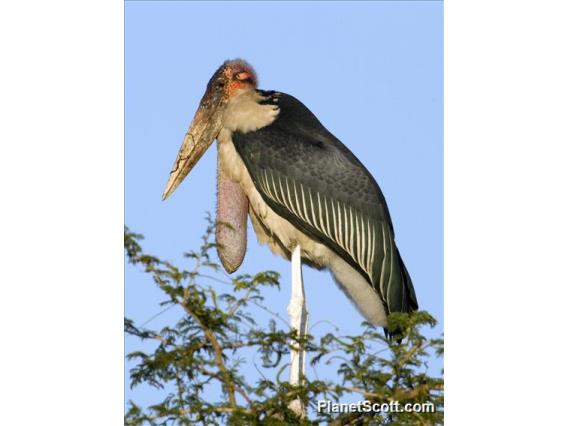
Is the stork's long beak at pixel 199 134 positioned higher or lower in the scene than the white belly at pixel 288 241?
higher

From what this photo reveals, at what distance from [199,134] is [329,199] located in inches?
41.9

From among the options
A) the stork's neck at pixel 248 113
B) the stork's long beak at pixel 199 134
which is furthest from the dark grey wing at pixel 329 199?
the stork's long beak at pixel 199 134

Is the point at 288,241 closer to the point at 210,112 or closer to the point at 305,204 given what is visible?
the point at 305,204

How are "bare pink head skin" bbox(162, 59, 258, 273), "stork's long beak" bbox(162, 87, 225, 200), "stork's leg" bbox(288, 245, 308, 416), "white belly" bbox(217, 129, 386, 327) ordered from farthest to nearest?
"stork's long beak" bbox(162, 87, 225, 200)
"bare pink head skin" bbox(162, 59, 258, 273)
"white belly" bbox(217, 129, 386, 327)
"stork's leg" bbox(288, 245, 308, 416)

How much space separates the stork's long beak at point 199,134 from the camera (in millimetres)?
9609

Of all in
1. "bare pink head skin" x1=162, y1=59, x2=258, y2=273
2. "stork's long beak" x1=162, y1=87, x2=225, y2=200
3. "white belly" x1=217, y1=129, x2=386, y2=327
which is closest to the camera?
"white belly" x1=217, y1=129, x2=386, y2=327

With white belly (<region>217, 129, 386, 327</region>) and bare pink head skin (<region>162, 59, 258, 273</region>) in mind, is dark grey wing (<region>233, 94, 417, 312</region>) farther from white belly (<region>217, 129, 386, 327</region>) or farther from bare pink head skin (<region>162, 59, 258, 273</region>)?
bare pink head skin (<region>162, 59, 258, 273</region>)

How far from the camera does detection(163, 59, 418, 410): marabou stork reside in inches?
361

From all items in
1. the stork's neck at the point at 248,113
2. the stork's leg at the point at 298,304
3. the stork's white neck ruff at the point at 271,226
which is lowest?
the stork's leg at the point at 298,304

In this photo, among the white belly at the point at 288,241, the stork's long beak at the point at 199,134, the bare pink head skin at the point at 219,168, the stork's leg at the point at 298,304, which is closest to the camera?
the stork's leg at the point at 298,304

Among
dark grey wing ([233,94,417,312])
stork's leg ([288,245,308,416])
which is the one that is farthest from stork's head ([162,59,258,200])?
stork's leg ([288,245,308,416])

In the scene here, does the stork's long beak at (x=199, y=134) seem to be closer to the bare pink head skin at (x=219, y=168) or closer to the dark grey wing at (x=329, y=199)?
the bare pink head skin at (x=219, y=168)
